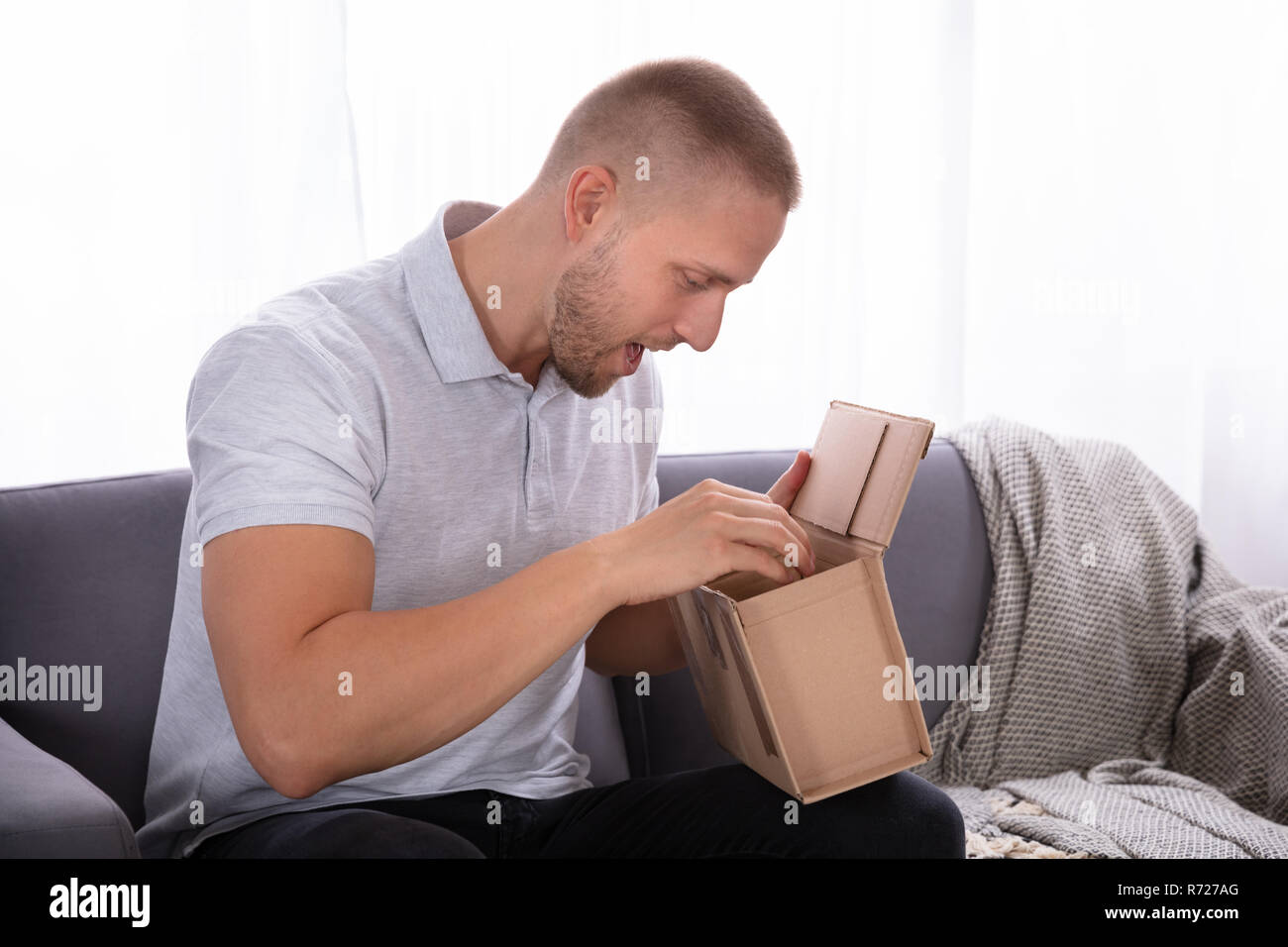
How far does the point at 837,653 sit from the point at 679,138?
20.3 inches

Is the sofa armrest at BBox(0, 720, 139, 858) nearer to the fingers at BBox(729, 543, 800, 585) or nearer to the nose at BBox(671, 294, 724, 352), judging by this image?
the fingers at BBox(729, 543, 800, 585)

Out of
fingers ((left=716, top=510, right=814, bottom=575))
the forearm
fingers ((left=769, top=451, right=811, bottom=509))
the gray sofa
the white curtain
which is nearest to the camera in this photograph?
the forearm

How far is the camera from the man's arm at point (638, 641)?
1269 millimetres

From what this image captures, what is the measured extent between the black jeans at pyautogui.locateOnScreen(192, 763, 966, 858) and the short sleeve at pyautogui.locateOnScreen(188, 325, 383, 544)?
0.26 m

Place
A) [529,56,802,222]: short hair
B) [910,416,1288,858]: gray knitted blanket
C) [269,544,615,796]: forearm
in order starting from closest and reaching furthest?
[269,544,615,796]: forearm → [529,56,802,222]: short hair → [910,416,1288,858]: gray knitted blanket

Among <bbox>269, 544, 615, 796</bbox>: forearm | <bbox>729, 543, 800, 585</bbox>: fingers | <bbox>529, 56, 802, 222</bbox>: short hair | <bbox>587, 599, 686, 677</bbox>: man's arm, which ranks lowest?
<bbox>587, 599, 686, 677</bbox>: man's arm

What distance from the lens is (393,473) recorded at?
1061 mm

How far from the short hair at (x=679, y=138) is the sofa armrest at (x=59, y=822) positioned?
0.72m

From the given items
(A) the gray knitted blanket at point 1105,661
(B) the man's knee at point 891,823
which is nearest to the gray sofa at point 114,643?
(A) the gray knitted blanket at point 1105,661

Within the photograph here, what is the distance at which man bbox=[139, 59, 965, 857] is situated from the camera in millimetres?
878

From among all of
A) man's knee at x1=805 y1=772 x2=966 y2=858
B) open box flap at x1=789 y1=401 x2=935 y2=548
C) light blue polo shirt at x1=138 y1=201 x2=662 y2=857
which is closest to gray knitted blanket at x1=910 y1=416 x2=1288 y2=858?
man's knee at x1=805 y1=772 x2=966 y2=858
